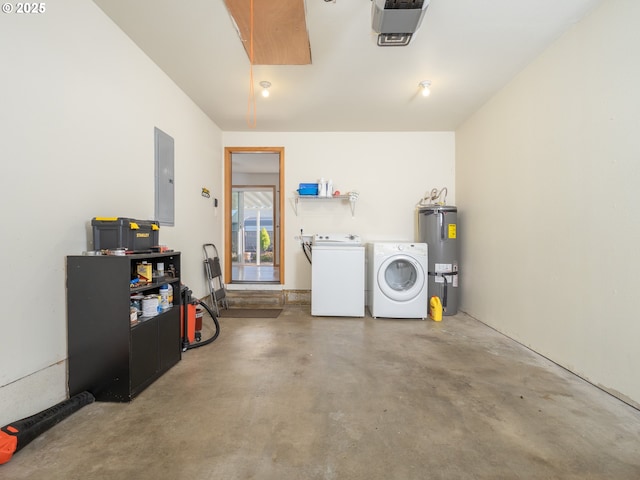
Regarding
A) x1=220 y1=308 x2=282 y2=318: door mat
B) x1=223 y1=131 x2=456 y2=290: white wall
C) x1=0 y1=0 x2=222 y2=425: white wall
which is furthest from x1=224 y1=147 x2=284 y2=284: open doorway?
x1=0 y1=0 x2=222 y2=425: white wall

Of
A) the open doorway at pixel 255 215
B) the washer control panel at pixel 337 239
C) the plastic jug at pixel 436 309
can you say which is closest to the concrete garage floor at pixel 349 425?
A: the plastic jug at pixel 436 309

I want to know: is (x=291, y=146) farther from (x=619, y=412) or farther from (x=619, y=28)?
(x=619, y=412)

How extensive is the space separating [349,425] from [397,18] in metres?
2.38

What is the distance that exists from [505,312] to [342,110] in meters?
2.88

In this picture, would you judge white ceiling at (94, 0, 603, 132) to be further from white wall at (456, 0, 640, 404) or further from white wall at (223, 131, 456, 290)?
white wall at (223, 131, 456, 290)

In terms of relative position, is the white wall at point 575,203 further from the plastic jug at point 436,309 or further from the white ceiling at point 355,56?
the plastic jug at point 436,309

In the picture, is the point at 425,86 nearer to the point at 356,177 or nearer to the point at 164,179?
the point at 356,177

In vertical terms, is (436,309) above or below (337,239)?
below

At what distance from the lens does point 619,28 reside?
5.41 ft

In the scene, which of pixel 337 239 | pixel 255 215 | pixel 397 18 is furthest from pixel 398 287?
pixel 255 215

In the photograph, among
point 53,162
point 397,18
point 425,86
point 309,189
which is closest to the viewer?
point 53,162

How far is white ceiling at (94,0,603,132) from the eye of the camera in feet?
6.00

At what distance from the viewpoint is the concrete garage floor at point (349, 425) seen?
3.70 feet

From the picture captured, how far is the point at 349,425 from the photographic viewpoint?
139cm
